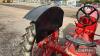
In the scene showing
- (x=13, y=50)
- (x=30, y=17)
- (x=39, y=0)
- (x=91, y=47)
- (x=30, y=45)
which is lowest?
(x=39, y=0)

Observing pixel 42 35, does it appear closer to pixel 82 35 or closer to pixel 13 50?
pixel 82 35

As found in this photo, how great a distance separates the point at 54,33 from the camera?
8336 millimetres

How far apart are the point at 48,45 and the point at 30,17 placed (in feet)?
4.54

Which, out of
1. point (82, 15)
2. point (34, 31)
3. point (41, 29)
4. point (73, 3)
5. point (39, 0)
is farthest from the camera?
point (39, 0)

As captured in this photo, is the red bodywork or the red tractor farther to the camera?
the red bodywork

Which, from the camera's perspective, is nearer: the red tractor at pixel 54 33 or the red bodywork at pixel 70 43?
the red tractor at pixel 54 33

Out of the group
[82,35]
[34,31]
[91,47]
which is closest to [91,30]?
[82,35]

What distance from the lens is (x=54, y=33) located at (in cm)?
834

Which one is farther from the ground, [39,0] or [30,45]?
[30,45]

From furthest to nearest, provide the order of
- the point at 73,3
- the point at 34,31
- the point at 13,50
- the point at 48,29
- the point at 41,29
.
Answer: the point at 73,3 < the point at 13,50 < the point at 48,29 < the point at 41,29 < the point at 34,31

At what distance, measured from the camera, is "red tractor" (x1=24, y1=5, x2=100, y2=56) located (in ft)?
20.6

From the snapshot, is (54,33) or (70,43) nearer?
(70,43)

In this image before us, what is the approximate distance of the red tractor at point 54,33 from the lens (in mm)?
6285

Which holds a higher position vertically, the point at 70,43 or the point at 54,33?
the point at 54,33
